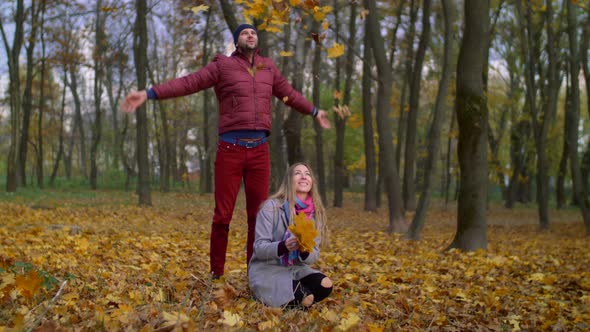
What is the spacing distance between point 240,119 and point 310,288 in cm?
149

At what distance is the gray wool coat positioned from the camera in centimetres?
404

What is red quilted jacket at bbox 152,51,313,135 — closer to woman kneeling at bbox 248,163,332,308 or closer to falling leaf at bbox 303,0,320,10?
woman kneeling at bbox 248,163,332,308

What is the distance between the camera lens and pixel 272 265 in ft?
13.7

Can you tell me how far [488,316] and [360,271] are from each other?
73.5 inches

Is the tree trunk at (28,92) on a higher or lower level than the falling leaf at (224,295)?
higher

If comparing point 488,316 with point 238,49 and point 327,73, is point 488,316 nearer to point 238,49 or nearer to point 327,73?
point 238,49

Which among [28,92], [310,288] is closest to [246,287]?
[310,288]

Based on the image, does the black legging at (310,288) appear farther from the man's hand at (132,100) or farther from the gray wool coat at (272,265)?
the man's hand at (132,100)

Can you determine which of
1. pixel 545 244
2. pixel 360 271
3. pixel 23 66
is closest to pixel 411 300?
pixel 360 271

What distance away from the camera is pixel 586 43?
1283 cm

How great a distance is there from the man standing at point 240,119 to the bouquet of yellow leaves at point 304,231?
1.31m

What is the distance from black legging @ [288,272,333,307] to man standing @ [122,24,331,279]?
918 mm

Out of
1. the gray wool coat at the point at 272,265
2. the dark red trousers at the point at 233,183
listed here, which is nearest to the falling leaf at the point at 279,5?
the dark red trousers at the point at 233,183

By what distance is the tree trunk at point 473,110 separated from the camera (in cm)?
805
